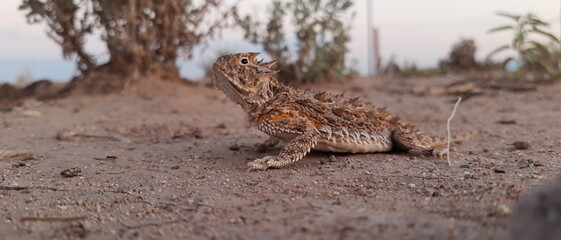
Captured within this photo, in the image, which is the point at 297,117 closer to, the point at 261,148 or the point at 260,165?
the point at 260,165

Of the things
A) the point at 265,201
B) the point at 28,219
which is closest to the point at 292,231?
the point at 265,201

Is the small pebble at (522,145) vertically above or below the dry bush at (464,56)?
below

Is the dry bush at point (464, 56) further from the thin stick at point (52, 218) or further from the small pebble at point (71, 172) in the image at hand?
the thin stick at point (52, 218)

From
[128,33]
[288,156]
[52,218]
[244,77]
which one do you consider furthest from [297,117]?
[128,33]

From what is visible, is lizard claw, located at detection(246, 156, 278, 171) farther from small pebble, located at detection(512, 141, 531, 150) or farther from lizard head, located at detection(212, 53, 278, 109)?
small pebble, located at detection(512, 141, 531, 150)

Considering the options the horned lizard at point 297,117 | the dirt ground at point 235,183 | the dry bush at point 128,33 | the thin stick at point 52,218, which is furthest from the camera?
the dry bush at point 128,33

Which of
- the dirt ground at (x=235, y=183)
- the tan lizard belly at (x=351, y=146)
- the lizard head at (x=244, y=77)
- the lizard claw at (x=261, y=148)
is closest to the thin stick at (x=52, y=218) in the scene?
the dirt ground at (x=235, y=183)

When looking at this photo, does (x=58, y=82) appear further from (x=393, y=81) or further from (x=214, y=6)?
(x=393, y=81)
